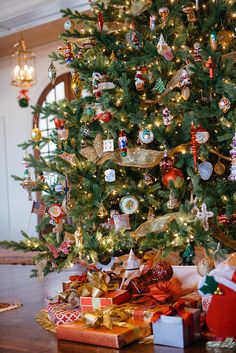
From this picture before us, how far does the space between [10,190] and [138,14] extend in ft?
21.4

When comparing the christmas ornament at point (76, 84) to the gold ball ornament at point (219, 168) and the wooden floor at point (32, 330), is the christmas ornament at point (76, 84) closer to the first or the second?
the gold ball ornament at point (219, 168)

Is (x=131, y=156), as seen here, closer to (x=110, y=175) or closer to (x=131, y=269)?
(x=110, y=175)

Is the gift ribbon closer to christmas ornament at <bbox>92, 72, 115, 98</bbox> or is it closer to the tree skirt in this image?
the tree skirt

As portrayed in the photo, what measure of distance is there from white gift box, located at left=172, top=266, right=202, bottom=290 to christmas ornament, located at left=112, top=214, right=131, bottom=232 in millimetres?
404

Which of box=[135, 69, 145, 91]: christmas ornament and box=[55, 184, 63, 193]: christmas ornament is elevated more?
box=[135, 69, 145, 91]: christmas ornament

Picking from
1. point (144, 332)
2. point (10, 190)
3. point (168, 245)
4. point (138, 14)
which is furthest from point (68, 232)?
point (10, 190)

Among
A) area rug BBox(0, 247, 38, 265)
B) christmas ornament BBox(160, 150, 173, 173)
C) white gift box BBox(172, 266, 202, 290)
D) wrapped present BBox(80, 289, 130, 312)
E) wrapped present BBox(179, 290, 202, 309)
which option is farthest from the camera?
area rug BBox(0, 247, 38, 265)

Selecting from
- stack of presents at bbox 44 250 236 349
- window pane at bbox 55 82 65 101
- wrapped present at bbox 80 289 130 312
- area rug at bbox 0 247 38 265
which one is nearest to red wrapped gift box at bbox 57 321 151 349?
stack of presents at bbox 44 250 236 349

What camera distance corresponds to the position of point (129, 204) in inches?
130

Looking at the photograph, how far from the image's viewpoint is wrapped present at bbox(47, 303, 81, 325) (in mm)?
2938

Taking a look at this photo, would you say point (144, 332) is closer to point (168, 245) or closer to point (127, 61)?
point (168, 245)

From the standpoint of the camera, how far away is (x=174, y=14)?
3.35 meters

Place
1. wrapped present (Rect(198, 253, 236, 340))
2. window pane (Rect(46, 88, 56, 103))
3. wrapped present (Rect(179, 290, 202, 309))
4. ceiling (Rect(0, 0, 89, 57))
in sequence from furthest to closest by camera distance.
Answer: window pane (Rect(46, 88, 56, 103))
ceiling (Rect(0, 0, 89, 57))
wrapped present (Rect(179, 290, 202, 309))
wrapped present (Rect(198, 253, 236, 340))

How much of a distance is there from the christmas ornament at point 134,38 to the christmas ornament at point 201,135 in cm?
75
